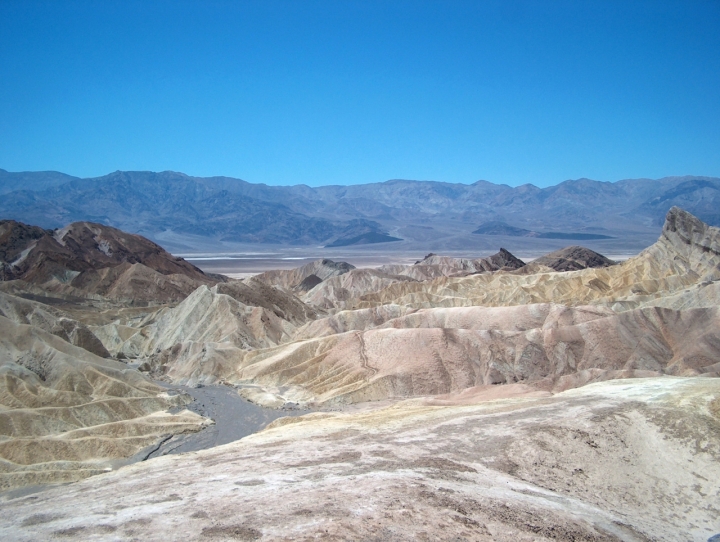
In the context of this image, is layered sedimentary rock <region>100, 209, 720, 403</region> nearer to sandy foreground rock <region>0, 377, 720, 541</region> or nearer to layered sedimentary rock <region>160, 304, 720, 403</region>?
layered sedimentary rock <region>160, 304, 720, 403</region>

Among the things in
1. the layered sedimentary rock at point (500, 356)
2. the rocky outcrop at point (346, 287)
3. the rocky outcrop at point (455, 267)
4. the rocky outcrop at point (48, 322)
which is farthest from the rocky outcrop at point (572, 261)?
the rocky outcrop at point (48, 322)

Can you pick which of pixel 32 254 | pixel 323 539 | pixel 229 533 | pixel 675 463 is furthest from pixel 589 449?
pixel 32 254

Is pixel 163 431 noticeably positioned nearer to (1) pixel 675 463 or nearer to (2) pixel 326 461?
(2) pixel 326 461

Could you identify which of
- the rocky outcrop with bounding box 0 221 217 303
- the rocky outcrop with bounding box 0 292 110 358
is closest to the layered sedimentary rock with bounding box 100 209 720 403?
the rocky outcrop with bounding box 0 292 110 358

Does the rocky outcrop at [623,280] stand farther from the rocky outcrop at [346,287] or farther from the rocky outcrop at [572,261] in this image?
the rocky outcrop at [572,261]

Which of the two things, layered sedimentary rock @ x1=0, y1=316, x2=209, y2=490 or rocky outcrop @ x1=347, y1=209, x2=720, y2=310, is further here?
rocky outcrop @ x1=347, y1=209, x2=720, y2=310
